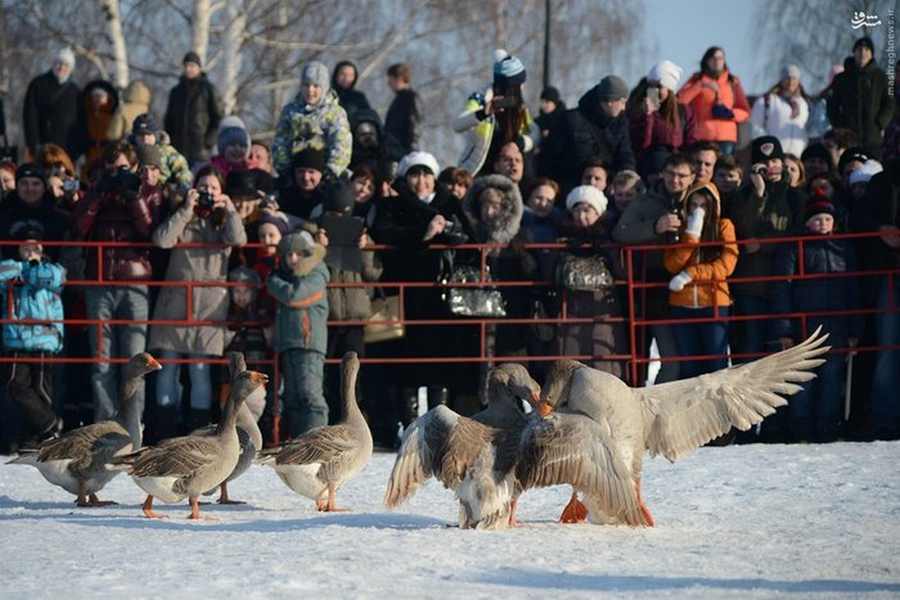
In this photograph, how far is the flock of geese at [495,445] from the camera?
977 centimetres

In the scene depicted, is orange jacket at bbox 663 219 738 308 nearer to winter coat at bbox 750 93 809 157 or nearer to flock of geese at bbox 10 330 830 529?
flock of geese at bbox 10 330 830 529

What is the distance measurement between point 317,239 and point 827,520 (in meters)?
4.99

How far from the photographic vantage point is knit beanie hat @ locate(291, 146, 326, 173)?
15.1 meters

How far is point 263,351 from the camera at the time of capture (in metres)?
14.4

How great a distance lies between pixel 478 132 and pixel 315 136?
4.88 feet

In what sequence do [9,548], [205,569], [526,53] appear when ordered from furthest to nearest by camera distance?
[526,53], [9,548], [205,569]

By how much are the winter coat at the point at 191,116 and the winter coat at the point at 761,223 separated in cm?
654

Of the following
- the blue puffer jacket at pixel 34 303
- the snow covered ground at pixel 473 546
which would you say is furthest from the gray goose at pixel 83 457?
the blue puffer jacket at pixel 34 303

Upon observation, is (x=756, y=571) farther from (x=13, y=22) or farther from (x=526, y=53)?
(x=526, y=53)

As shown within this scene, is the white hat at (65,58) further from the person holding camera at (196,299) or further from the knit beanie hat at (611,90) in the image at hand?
the knit beanie hat at (611,90)

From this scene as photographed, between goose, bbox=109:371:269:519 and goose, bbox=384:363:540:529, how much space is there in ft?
4.31

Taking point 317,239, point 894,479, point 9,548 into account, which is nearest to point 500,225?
point 317,239

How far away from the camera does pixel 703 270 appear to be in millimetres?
14180

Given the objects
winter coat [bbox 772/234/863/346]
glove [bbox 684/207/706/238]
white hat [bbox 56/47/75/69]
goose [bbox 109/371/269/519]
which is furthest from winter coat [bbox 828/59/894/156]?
goose [bbox 109/371/269/519]
